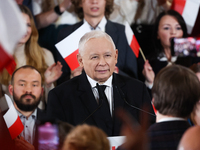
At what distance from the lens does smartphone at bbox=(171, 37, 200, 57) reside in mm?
2807

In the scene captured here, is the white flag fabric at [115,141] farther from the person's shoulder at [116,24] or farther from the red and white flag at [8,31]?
the red and white flag at [8,31]

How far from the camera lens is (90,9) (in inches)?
104

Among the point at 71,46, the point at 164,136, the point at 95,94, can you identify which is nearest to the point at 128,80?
the point at 95,94

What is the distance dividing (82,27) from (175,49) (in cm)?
87

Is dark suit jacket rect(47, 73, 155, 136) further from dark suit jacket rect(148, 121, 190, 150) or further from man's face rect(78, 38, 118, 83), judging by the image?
dark suit jacket rect(148, 121, 190, 150)

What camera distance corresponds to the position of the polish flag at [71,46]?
8.40 feet

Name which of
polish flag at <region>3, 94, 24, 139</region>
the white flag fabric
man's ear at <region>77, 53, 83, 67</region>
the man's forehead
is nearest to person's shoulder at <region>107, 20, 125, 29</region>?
man's ear at <region>77, 53, 83, 67</region>

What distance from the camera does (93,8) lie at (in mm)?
2635

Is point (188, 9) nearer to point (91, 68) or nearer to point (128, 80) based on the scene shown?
point (128, 80)

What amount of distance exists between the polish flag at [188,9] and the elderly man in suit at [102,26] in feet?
1.89

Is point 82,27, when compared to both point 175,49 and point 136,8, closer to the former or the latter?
point 136,8

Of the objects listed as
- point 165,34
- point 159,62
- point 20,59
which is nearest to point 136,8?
point 165,34

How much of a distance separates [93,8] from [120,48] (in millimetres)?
410

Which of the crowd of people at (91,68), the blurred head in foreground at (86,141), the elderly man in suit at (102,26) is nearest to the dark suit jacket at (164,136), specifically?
the blurred head in foreground at (86,141)
